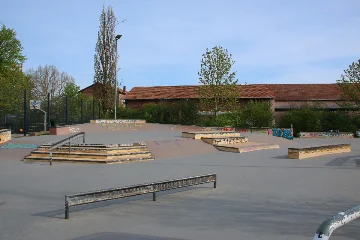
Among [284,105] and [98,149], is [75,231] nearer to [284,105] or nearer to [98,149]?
[98,149]

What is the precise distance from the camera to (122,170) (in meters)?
11.5

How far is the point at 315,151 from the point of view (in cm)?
1628

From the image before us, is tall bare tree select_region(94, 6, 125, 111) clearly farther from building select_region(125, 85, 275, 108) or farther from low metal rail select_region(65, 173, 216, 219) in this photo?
low metal rail select_region(65, 173, 216, 219)

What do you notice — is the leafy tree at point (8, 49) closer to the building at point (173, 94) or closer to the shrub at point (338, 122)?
the building at point (173, 94)

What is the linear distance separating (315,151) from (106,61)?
25007 mm

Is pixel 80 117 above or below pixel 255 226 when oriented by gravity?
above

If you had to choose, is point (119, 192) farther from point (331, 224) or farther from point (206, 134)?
point (206, 134)

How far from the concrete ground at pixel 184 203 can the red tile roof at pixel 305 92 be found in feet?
131

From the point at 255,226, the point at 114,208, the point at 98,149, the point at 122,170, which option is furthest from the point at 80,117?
the point at 255,226

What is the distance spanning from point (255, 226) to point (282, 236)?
0.54 meters

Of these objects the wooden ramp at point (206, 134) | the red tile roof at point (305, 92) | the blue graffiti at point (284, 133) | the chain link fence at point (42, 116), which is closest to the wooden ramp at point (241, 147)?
→ the wooden ramp at point (206, 134)

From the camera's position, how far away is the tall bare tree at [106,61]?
3580 centimetres

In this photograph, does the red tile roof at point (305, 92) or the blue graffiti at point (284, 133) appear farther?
the red tile roof at point (305, 92)

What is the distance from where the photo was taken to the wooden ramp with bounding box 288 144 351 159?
49.8 ft
